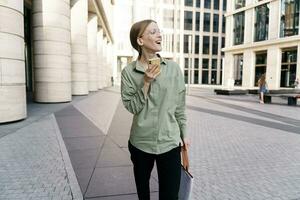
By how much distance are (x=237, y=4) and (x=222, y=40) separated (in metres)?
22.7

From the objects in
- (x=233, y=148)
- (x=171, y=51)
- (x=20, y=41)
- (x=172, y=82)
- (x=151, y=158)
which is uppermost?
(x=171, y=51)

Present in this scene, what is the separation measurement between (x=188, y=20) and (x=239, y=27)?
22238mm

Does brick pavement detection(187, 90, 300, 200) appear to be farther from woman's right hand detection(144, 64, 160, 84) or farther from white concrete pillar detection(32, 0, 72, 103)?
white concrete pillar detection(32, 0, 72, 103)

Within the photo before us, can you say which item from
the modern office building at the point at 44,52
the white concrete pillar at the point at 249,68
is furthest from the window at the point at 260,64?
the modern office building at the point at 44,52

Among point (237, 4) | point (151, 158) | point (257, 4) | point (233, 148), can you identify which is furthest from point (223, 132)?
point (237, 4)

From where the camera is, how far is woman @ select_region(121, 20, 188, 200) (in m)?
2.10

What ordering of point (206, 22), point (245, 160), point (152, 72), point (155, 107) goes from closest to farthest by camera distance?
point (152, 72) → point (155, 107) → point (245, 160) → point (206, 22)

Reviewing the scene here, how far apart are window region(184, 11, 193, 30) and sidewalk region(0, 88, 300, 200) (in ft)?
198

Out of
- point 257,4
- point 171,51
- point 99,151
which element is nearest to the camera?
point 99,151

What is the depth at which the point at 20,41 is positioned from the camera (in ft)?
28.9

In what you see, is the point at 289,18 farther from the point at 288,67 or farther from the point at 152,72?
the point at 152,72

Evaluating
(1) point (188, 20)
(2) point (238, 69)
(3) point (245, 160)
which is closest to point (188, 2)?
(1) point (188, 20)

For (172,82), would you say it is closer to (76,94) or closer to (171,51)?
(76,94)

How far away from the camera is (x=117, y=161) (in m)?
→ 5.22
